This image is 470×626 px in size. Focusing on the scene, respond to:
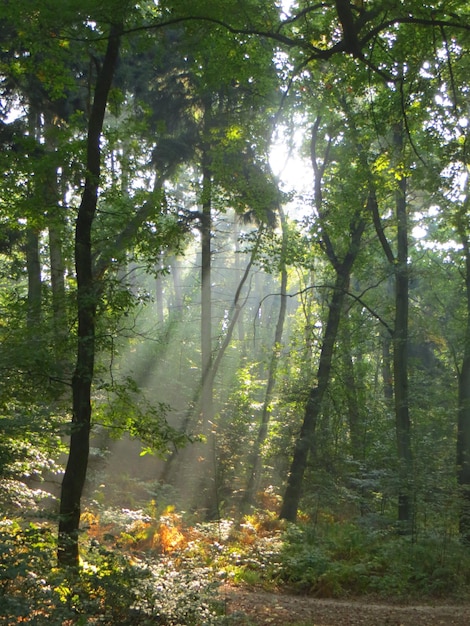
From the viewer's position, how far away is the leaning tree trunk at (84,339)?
7.06 m

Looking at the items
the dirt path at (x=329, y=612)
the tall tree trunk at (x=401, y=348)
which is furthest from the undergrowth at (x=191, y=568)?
the tall tree trunk at (x=401, y=348)

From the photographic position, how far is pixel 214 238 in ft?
50.9

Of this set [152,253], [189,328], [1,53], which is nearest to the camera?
[152,253]

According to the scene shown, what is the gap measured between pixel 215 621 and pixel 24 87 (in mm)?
10935

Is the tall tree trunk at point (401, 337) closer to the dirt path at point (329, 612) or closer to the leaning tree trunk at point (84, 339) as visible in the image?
the dirt path at point (329, 612)

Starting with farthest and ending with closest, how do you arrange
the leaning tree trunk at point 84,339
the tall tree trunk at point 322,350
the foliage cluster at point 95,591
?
the tall tree trunk at point 322,350 → the leaning tree trunk at point 84,339 → the foliage cluster at point 95,591

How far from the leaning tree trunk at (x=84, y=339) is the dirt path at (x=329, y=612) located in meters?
2.46

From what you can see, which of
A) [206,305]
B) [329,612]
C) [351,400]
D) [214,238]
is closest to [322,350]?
[206,305]

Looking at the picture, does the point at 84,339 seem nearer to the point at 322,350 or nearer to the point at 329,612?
the point at 329,612

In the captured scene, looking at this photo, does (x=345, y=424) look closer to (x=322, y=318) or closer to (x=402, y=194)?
(x=322, y=318)

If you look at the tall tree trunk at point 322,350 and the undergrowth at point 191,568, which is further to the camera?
the tall tree trunk at point 322,350

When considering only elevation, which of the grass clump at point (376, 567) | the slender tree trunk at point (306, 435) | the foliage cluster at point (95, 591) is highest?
the slender tree trunk at point (306, 435)

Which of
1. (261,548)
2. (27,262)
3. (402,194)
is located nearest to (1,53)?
(27,262)

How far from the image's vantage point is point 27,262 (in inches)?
527
